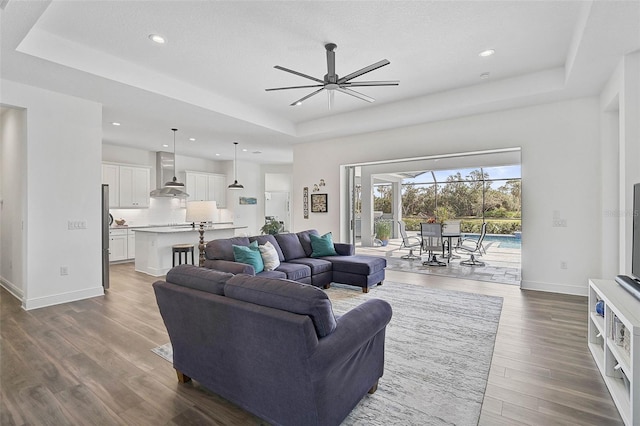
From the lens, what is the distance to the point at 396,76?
14.5ft

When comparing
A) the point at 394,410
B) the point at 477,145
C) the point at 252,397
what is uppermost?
the point at 477,145

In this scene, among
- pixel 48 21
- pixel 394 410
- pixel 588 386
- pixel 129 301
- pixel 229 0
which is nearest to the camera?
pixel 394 410

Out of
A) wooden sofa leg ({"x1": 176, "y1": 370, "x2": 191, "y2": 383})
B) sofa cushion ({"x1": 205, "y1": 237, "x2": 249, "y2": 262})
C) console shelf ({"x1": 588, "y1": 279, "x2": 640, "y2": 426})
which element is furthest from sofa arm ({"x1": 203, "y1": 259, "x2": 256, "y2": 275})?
console shelf ({"x1": 588, "y1": 279, "x2": 640, "y2": 426})

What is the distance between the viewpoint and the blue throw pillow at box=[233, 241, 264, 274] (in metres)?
4.00

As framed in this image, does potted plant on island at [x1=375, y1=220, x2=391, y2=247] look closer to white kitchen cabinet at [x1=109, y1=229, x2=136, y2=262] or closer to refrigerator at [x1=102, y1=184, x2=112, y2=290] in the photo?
white kitchen cabinet at [x1=109, y1=229, x2=136, y2=262]

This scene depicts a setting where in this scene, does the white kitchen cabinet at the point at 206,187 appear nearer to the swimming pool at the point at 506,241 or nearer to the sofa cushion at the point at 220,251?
the sofa cushion at the point at 220,251

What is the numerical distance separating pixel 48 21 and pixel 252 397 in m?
3.90

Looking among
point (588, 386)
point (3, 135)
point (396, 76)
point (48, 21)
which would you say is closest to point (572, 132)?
point (396, 76)

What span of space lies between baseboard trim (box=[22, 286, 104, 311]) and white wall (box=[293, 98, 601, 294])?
5.94 meters

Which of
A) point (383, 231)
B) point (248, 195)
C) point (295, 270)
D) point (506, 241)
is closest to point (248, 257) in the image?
point (295, 270)

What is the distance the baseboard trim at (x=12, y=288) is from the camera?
170 inches

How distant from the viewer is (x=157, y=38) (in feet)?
11.0

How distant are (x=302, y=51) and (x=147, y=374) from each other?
3584 mm

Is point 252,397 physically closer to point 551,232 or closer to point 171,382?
point 171,382
